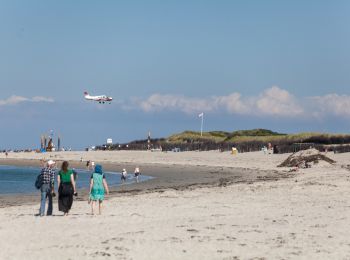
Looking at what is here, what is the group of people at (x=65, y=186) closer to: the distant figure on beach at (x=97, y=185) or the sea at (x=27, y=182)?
the distant figure on beach at (x=97, y=185)

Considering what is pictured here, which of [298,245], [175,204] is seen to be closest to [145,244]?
[298,245]

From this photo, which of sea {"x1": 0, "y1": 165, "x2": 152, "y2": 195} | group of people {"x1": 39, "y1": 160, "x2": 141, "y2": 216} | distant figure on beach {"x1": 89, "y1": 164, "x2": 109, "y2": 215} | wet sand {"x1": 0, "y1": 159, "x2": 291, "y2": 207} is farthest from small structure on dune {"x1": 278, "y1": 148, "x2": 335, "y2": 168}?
group of people {"x1": 39, "y1": 160, "x2": 141, "y2": 216}

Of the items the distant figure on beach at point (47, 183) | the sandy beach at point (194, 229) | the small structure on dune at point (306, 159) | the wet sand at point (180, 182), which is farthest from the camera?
the small structure on dune at point (306, 159)

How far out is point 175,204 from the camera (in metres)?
21.1

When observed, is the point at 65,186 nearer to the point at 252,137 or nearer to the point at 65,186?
the point at 65,186

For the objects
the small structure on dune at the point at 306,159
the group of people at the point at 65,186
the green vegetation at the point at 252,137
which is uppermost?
the green vegetation at the point at 252,137

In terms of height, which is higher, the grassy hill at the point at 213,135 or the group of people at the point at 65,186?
the grassy hill at the point at 213,135

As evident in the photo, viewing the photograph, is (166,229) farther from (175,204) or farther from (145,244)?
(175,204)

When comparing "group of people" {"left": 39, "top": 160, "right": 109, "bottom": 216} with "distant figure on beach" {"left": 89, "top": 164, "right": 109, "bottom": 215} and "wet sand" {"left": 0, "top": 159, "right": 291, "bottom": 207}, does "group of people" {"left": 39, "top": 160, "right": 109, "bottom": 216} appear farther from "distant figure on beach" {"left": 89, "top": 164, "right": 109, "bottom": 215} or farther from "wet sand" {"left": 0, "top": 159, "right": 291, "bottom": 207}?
"wet sand" {"left": 0, "top": 159, "right": 291, "bottom": 207}

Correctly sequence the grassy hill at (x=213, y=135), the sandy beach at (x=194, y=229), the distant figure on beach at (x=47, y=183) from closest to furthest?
the sandy beach at (x=194, y=229) → the distant figure on beach at (x=47, y=183) → the grassy hill at (x=213, y=135)

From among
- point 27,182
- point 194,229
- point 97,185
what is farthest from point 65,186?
point 27,182

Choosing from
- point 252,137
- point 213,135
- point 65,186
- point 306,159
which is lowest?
point 65,186

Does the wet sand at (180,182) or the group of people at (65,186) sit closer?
the group of people at (65,186)

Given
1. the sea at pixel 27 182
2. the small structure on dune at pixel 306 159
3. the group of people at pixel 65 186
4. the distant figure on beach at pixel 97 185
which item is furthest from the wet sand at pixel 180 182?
the distant figure on beach at pixel 97 185
